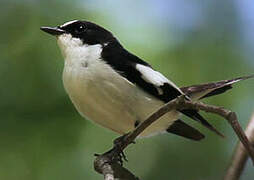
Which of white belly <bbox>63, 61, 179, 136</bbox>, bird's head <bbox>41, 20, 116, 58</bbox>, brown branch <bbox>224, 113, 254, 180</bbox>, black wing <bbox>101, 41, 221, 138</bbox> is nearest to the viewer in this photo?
brown branch <bbox>224, 113, 254, 180</bbox>

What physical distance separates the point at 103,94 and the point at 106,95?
1cm

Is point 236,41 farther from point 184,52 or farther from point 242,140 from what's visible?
point 242,140

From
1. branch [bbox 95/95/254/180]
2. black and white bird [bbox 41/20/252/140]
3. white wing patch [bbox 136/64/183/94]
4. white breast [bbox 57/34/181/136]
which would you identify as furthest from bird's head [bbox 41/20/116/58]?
branch [bbox 95/95/254/180]

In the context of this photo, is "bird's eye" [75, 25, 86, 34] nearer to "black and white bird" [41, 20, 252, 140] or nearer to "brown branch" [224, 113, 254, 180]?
"black and white bird" [41, 20, 252, 140]

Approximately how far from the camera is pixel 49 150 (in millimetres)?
3949

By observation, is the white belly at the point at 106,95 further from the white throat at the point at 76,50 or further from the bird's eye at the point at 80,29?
the bird's eye at the point at 80,29

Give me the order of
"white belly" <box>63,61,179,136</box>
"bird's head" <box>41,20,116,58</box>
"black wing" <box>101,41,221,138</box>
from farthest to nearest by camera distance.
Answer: "bird's head" <box>41,20,116,58</box>
"black wing" <box>101,41,221,138</box>
"white belly" <box>63,61,179,136</box>

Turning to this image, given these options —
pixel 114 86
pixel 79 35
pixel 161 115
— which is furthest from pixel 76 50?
pixel 161 115

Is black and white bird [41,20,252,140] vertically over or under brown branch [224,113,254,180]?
under

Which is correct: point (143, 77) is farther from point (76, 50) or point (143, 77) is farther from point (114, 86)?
point (76, 50)

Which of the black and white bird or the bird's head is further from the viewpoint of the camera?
the bird's head

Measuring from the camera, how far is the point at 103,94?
9.44ft

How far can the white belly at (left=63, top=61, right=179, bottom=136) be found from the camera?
2.88 m

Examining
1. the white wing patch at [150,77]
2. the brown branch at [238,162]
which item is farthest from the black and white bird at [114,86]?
the brown branch at [238,162]
